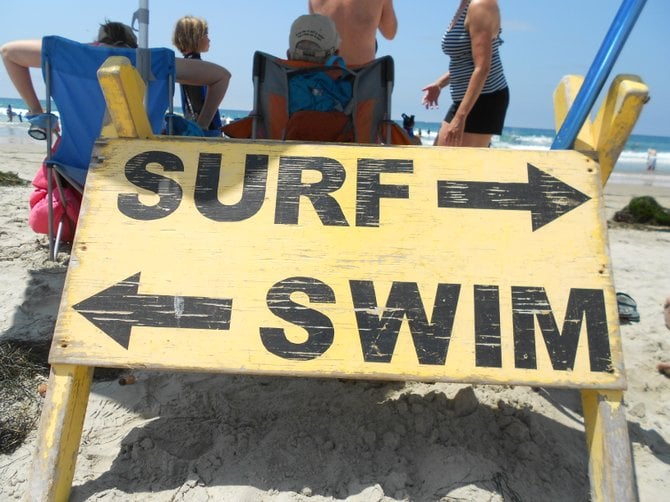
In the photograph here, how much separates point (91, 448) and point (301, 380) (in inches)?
33.2

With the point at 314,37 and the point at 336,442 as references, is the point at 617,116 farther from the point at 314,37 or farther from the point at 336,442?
the point at 314,37

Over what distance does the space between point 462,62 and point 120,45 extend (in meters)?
2.38

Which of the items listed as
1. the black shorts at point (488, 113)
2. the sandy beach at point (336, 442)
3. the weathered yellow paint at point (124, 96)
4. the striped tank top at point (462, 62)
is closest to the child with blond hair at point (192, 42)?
the striped tank top at point (462, 62)

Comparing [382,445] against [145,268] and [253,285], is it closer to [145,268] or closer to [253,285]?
[253,285]

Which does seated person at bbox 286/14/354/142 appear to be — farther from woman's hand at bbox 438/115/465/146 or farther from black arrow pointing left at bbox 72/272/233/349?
black arrow pointing left at bbox 72/272/233/349

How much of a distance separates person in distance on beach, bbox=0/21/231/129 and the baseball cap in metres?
0.94

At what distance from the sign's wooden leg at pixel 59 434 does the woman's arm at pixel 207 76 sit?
263cm

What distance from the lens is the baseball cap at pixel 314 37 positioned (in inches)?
115

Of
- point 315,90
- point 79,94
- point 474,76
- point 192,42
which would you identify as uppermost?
point 474,76

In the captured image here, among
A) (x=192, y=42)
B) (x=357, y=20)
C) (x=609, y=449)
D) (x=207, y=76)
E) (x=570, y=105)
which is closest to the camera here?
(x=609, y=449)

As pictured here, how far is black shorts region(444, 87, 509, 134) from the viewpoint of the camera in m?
3.21

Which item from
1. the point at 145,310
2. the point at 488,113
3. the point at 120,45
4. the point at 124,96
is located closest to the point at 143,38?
the point at 120,45

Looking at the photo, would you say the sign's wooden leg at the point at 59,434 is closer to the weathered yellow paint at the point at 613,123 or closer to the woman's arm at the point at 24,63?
the weathered yellow paint at the point at 613,123

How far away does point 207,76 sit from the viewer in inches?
149
